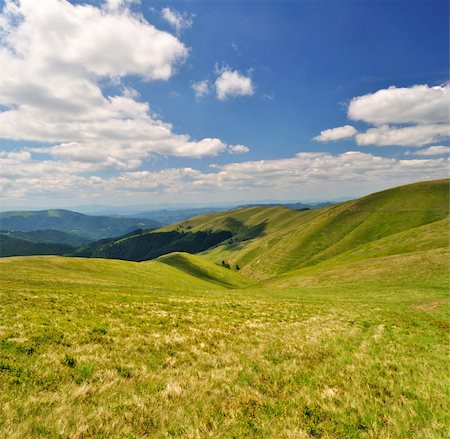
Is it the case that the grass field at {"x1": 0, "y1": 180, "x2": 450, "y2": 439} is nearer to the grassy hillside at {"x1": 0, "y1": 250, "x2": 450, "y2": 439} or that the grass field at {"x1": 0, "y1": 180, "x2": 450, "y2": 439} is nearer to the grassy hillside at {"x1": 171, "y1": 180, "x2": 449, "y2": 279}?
the grassy hillside at {"x1": 0, "y1": 250, "x2": 450, "y2": 439}

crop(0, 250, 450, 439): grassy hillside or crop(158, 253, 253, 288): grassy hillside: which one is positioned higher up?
crop(0, 250, 450, 439): grassy hillside

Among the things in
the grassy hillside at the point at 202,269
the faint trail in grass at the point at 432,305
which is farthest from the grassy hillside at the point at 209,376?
the grassy hillside at the point at 202,269

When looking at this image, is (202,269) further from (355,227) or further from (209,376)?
(355,227)

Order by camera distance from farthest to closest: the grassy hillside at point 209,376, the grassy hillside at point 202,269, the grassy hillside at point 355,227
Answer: the grassy hillside at point 355,227 < the grassy hillside at point 202,269 < the grassy hillside at point 209,376

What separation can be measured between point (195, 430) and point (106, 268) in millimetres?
65539

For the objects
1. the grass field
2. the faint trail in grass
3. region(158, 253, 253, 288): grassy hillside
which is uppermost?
the grass field

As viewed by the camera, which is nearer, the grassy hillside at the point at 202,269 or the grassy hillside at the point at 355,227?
the grassy hillside at the point at 202,269

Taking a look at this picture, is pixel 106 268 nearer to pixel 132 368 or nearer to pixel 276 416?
pixel 132 368

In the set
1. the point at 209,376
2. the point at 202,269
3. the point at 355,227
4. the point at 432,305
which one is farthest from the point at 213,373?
the point at 355,227

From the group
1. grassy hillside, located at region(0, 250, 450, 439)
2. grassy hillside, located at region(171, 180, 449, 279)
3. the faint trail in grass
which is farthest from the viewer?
grassy hillside, located at region(171, 180, 449, 279)

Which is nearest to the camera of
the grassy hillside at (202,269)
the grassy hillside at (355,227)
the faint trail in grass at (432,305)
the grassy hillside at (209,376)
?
the grassy hillside at (209,376)

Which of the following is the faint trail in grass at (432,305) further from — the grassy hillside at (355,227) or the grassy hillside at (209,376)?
the grassy hillside at (355,227)

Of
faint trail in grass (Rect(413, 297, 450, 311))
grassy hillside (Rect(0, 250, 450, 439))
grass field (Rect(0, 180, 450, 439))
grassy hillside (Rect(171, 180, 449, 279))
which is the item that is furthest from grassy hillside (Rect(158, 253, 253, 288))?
grassy hillside (Rect(0, 250, 450, 439))

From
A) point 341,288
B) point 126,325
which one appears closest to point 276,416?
point 126,325
